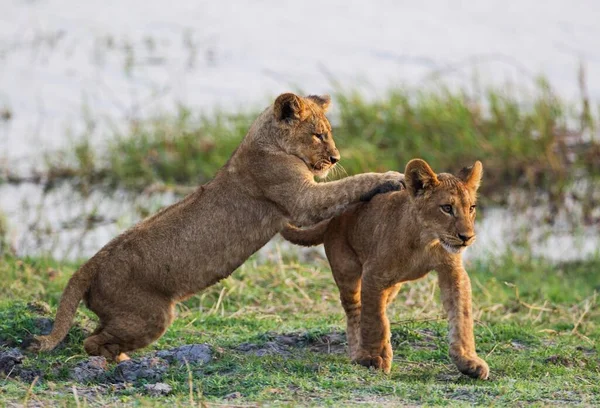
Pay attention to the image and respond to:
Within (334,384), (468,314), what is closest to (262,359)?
(334,384)

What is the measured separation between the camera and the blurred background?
41.1ft

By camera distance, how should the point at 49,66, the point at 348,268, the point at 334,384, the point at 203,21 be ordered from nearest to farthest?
the point at 334,384
the point at 348,268
the point at 49,66
the point at 203,21

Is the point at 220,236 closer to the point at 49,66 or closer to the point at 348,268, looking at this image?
the point at 348,268

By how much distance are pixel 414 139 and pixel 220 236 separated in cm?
625

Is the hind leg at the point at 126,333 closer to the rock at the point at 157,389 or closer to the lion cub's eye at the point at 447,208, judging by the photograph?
the rock at the point at 157,389

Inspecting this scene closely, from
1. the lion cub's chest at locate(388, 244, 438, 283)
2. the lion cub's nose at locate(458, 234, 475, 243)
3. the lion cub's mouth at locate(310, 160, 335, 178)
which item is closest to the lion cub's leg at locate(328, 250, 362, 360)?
the lion cub's chest at locate(388, 244, 438, 283)

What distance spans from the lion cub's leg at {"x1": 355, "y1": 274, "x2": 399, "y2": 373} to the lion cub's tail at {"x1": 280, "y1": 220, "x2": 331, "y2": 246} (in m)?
0.77

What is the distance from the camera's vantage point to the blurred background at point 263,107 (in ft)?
41.1

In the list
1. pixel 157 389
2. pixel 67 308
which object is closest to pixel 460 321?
pixel 157 389

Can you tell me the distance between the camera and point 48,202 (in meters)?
12.8

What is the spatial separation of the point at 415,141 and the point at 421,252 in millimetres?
6644

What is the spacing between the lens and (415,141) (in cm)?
1331

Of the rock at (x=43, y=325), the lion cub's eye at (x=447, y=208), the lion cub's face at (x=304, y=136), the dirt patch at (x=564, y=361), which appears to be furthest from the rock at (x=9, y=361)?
the dirt patch at (x=564, y=361)

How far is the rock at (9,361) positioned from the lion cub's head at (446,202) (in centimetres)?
232
